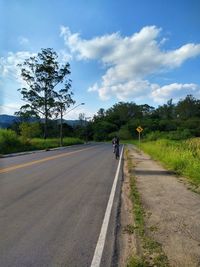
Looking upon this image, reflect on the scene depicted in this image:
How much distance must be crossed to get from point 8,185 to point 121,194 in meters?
3.94

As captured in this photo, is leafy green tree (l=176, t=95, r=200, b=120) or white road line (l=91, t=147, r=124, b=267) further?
leafy green tree (l=176, t=95, r=200, b=120)

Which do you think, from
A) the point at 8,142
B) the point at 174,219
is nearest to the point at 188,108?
the point at 8,142

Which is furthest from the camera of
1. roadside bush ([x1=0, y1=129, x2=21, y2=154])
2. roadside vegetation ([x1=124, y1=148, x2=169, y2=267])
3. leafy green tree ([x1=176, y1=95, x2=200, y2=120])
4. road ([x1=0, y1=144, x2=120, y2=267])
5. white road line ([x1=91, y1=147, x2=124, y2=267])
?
leafy green tree ([x1=176, y1=95, x2=200, y2=120])

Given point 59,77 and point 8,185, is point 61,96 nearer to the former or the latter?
point 59,77

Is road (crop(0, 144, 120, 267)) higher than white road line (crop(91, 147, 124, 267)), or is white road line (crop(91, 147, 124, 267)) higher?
road (crop(0, 144, 120, 267))

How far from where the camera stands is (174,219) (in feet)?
25.8

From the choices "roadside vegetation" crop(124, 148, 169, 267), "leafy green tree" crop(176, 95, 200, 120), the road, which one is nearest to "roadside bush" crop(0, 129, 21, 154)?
the road

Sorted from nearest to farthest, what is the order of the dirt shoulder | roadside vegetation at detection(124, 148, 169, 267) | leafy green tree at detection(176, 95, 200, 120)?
roadside vegetation at detection(124, 148, 169, 267)
the dirt shoulder
leafy green tree at detection(176, 95, 200, 120)

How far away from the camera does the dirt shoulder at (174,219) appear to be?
A: 5.59m

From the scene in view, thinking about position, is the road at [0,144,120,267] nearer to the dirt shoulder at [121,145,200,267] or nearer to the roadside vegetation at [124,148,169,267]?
the roadside vegetation at [124,148,169,267]

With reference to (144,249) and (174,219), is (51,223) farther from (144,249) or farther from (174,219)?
(174,219)

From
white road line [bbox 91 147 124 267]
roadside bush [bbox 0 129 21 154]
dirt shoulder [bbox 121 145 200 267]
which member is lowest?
dirt shoulder [bbox 121 145 200 267]

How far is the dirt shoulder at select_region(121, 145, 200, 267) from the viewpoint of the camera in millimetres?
5594

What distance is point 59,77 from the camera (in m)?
69.8
